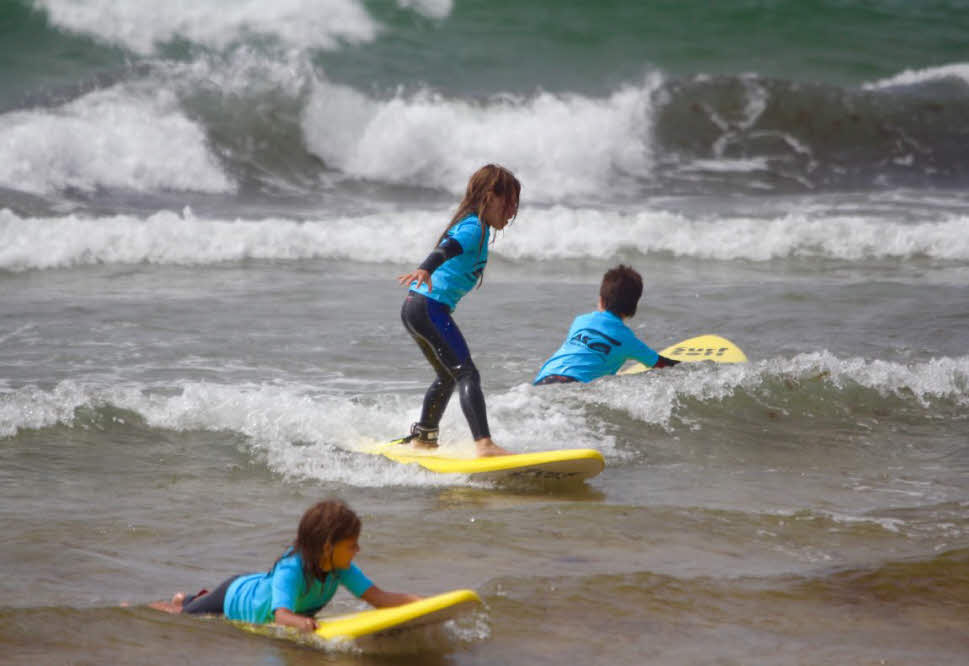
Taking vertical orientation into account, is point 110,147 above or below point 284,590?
above

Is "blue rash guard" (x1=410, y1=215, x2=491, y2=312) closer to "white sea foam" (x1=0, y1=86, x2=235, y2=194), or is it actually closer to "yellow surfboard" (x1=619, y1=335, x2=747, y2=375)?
"yellow surfboard" (x1=619, y1=335, x2=747, y2=375)

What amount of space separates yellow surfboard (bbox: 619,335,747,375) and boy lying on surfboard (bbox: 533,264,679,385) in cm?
61

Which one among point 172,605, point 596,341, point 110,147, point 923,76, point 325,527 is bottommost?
point 172,605

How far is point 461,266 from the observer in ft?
17.8

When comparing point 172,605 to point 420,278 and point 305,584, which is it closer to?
point 305,584

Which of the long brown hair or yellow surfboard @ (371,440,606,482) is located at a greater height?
the long brown hair

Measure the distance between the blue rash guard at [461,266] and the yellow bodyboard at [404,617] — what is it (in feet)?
6.97

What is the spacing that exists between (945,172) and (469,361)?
13.6m

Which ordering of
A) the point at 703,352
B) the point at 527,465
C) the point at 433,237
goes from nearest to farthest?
the point at 527,465, the point at 703,352, the point at 433,237

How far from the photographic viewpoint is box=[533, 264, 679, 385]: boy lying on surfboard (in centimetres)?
638

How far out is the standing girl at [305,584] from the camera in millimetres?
3408

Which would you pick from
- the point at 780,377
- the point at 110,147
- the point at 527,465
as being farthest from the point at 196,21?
the point at 527,465

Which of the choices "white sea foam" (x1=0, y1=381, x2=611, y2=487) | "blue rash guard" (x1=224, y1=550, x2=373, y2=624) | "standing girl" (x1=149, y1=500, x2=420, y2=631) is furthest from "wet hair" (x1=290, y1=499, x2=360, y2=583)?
"white sea foam" (x1=0, y1=381, x2=611, y2=487)

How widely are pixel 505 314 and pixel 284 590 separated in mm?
6083
